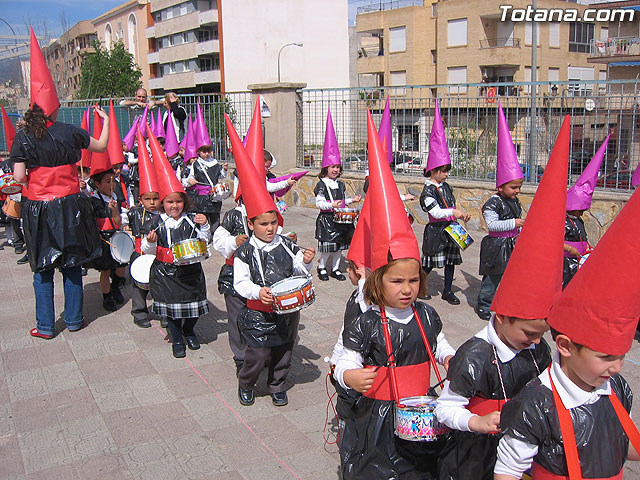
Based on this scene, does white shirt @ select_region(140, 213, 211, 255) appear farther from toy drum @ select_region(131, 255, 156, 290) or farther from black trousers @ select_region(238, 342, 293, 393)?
black trousers @ select_region(238, 342, 293, 393)

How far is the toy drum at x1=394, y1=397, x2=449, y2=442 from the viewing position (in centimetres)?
270

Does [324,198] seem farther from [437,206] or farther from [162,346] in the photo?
[162,346]

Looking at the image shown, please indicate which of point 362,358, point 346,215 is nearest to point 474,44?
point 346,215

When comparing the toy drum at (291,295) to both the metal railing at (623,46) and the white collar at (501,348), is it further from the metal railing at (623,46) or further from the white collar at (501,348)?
the metal railing at (623,46)

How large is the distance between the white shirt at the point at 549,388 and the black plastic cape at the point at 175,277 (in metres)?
3.66

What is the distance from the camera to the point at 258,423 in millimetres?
4457

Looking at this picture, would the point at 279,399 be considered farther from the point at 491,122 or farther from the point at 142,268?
the point at 491,122

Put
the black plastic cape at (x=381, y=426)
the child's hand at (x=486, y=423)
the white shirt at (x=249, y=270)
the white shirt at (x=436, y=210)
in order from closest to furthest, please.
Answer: the child's hand at (x=486, y=423), the black plastic cape at (x=381, y=426), the white shirt at (x=249, y=270), the white shirt at (x=436, y=210)

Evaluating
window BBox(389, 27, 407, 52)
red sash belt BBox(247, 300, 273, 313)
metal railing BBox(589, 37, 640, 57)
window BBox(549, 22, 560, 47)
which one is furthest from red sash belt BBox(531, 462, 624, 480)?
window BBox(389, 27, 407, 52)

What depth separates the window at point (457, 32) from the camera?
131 ft

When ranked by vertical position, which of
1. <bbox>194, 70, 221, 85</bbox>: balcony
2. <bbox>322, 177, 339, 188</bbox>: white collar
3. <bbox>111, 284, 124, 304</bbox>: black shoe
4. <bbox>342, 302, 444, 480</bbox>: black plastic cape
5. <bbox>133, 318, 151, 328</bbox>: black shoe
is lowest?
<bbox>133, 318, 151, 328</bbox>: black shoe

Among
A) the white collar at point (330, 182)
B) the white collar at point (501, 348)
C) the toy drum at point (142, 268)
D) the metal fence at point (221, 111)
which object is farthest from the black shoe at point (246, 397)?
the metal fence at point (221, 111)

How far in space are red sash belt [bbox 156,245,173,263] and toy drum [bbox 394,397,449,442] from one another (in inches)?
126

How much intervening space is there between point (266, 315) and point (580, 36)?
4089 centimetres
